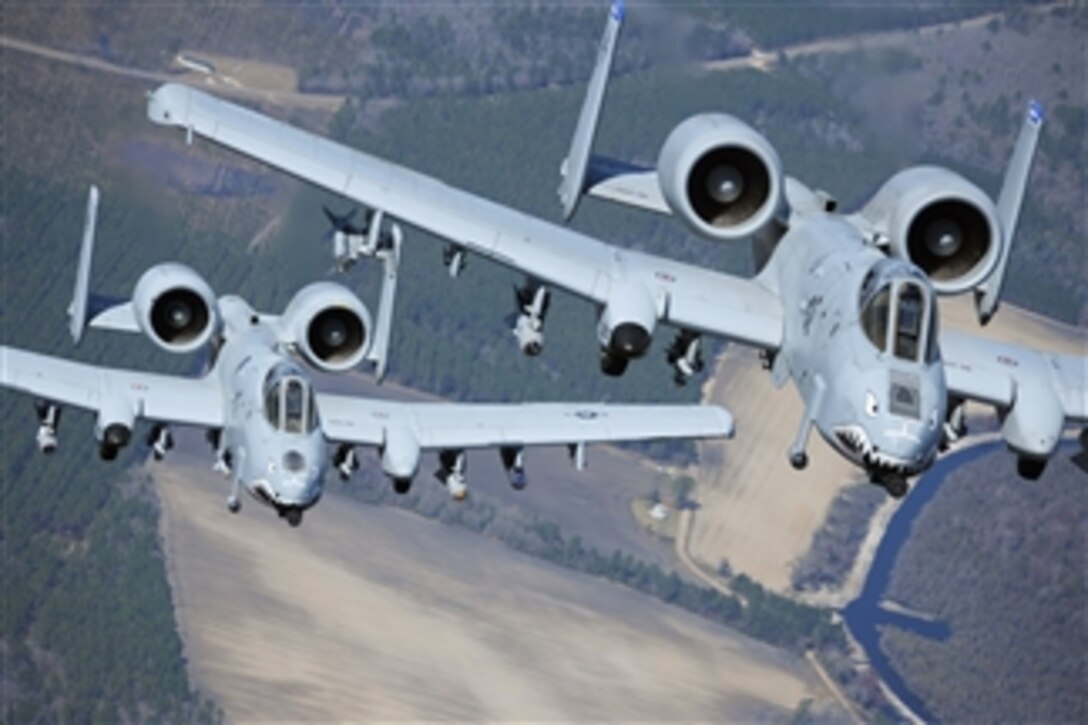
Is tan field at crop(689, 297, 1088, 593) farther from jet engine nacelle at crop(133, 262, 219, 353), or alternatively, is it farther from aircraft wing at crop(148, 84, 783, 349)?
aircraft wing at crop(148, 84, 783, 349)

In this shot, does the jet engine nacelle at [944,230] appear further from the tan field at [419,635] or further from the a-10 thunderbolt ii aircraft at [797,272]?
the tan field at [419,635]

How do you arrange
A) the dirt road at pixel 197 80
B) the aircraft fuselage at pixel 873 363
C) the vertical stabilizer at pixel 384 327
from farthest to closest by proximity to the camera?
1. the dirt road at pixel 197 80
2. the vertical stabilizer at pixel 384 327
3. the aircraft fuselage at pixel 873 363

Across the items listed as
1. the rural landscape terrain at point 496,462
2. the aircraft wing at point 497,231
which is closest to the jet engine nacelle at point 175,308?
the aircraft wing at point 497,231

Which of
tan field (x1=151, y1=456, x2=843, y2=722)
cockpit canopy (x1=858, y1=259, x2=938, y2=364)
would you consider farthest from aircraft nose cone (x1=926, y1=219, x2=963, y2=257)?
tan field (x1=151, y1=456, x2=843, y2=722)

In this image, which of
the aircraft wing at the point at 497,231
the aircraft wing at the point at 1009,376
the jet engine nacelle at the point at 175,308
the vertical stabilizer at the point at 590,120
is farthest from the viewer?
the jet engine nacelle at the point at 175,308

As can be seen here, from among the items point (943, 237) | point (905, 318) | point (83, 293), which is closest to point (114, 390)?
point (83, 293)

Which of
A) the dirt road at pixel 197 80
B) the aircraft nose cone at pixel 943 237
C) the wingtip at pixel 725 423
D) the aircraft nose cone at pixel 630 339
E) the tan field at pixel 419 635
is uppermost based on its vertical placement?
the dirt road at pixel 197 80

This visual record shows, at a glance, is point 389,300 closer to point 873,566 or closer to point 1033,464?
point 1033,464
